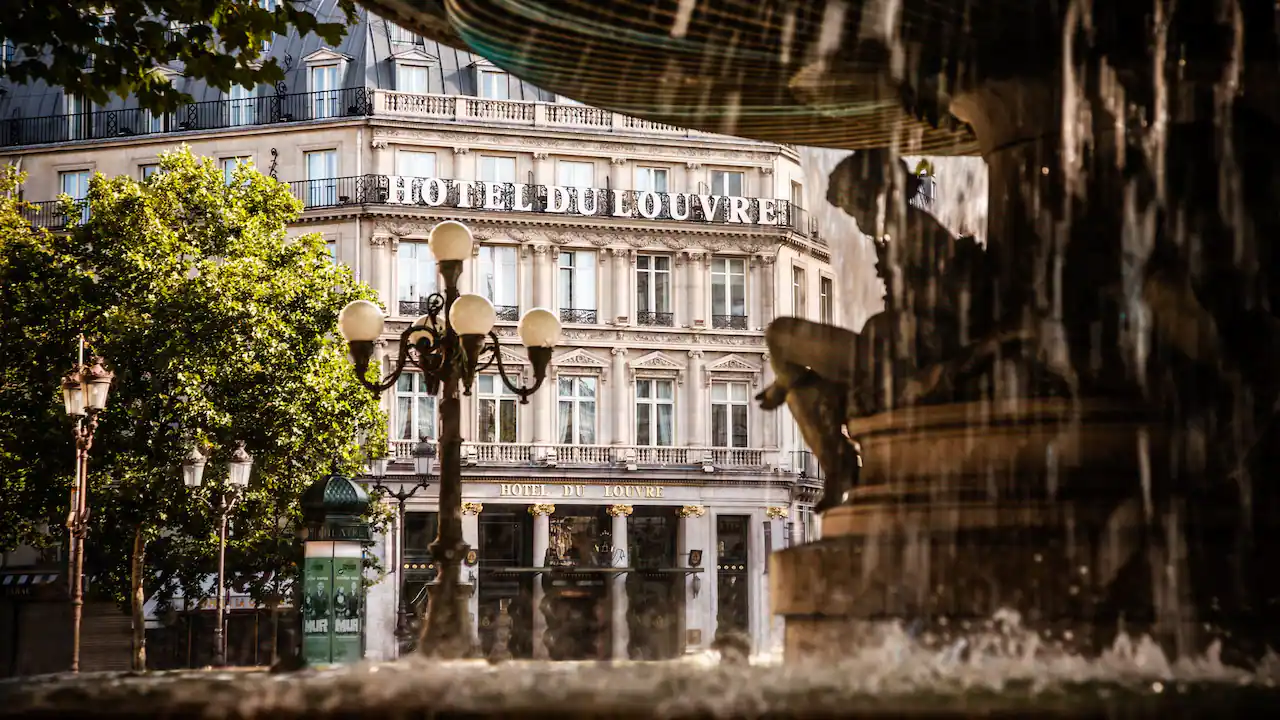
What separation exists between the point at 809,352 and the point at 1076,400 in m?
1.34

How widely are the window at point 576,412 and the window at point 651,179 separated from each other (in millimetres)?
5932

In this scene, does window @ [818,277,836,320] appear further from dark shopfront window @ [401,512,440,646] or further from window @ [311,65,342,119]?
window @ [311,65,342,119]

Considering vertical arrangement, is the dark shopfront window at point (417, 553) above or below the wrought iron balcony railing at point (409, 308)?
below

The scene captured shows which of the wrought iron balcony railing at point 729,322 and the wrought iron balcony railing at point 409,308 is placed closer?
the wrought iron balcony railing at point 409,308

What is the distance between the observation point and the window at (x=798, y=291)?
49.3 metres

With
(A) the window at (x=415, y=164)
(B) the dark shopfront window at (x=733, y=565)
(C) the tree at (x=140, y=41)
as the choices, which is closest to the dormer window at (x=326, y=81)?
(A) the window at (x=415, y=164)

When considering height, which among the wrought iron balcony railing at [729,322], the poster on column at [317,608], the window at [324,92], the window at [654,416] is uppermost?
the window at [324,92]

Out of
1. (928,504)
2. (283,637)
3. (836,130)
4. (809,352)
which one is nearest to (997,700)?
(928,504)

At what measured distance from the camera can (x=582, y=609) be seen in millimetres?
48438

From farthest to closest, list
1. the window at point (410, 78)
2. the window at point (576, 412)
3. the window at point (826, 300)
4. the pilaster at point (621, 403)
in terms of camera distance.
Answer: the window at point (826, 300) < the window at point (410, 78) < the pilaster at point (621, 403) < the window at point (576, 412)

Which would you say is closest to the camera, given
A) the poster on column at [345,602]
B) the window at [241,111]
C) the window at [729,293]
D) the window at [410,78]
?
the poster on column at [345,602]

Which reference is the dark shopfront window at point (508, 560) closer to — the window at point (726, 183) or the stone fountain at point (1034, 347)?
the window at point (726, 183)

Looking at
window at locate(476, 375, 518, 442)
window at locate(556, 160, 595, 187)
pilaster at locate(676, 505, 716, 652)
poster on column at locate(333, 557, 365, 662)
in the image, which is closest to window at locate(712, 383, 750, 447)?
pilaster at locate(676, 505, 716, 652)

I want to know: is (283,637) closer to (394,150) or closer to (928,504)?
(394,150)
